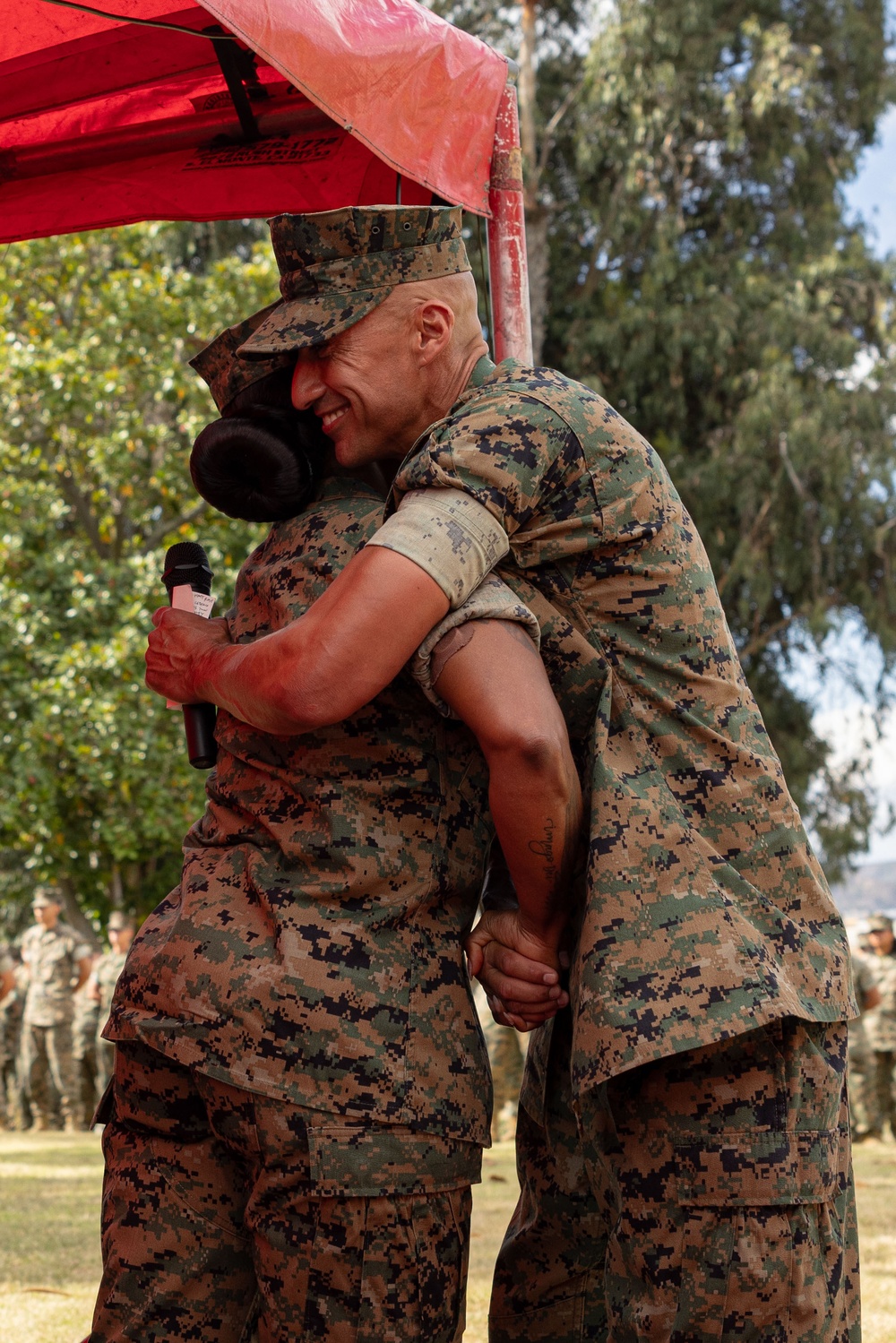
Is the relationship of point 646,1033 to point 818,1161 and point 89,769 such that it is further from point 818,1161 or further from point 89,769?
point 89,769

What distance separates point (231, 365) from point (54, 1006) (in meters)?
15.7

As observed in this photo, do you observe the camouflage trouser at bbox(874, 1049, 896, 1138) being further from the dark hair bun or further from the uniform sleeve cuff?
the uniform sleeve cuff

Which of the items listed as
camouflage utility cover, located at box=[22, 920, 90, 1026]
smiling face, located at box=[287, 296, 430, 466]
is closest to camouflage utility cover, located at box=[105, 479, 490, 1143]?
smiling face, located at box=[287, 296, 430, 466]

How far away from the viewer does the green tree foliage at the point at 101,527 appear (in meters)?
15.2

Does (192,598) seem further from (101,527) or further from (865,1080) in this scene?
(101,527)

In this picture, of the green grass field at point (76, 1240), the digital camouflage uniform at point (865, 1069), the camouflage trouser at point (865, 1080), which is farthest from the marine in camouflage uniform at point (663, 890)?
the camouflage trouser at point (865, 1080)

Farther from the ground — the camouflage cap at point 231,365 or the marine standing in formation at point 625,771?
the camouflage cap at point 231,365

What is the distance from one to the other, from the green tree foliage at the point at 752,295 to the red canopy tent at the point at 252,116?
1692 cm

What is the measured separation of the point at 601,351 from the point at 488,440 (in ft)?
66.8

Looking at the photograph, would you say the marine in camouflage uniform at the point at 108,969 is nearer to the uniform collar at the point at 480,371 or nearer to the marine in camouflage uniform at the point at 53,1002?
the marine in camouflage uniform at the point at 53,1002

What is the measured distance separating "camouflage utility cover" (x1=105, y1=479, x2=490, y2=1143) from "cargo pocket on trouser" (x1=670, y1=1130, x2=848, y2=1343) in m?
0.38

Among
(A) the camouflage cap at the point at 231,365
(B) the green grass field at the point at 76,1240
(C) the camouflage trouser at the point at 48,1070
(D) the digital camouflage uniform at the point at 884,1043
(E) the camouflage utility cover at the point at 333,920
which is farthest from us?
(C) the camouflage trouser at the point at 48,1070

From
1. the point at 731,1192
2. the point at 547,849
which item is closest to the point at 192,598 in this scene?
the point at 547,849

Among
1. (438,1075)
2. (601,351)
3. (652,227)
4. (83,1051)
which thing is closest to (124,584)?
(83,1051)
